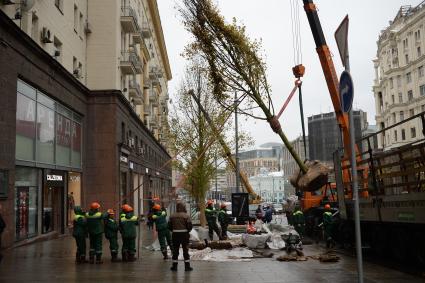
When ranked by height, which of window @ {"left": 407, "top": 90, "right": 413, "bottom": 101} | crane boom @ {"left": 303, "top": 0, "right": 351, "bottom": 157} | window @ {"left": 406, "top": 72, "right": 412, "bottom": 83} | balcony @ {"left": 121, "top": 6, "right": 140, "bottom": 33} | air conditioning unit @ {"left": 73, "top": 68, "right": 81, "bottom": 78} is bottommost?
crane boom @ {"left": 303, "top": 0, "right": 351, "bottom": 157}

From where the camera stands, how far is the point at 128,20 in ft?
101

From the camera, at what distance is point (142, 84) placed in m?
43.6

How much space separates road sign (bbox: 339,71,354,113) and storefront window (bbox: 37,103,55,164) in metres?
15.7

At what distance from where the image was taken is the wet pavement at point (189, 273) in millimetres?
10055

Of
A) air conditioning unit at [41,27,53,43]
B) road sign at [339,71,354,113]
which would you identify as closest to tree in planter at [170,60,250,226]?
air conditioning unit at [41,27,53,43]

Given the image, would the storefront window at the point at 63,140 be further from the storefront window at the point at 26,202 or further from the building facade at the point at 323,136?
the building facade at the point at 323,136

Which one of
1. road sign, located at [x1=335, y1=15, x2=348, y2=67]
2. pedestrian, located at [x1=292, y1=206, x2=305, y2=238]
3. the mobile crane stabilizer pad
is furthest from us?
pedestrian, located at [x1=292, y1=206, x2=305, y2=238]

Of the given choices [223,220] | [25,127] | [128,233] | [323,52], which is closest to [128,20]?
[25,127]

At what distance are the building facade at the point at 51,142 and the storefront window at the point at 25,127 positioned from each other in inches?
1.4

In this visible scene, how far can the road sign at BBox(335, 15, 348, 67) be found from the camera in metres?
6.44

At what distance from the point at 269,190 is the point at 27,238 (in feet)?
406

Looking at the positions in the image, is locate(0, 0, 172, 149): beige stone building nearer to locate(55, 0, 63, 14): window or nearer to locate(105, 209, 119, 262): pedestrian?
locate(55, 0, 63, 14): window

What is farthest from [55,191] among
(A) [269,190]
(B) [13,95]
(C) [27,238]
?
(A) [269,190]

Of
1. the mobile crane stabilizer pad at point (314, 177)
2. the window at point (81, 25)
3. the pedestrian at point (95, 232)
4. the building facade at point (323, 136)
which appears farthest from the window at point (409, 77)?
the pedestrian at point (95, 232)
